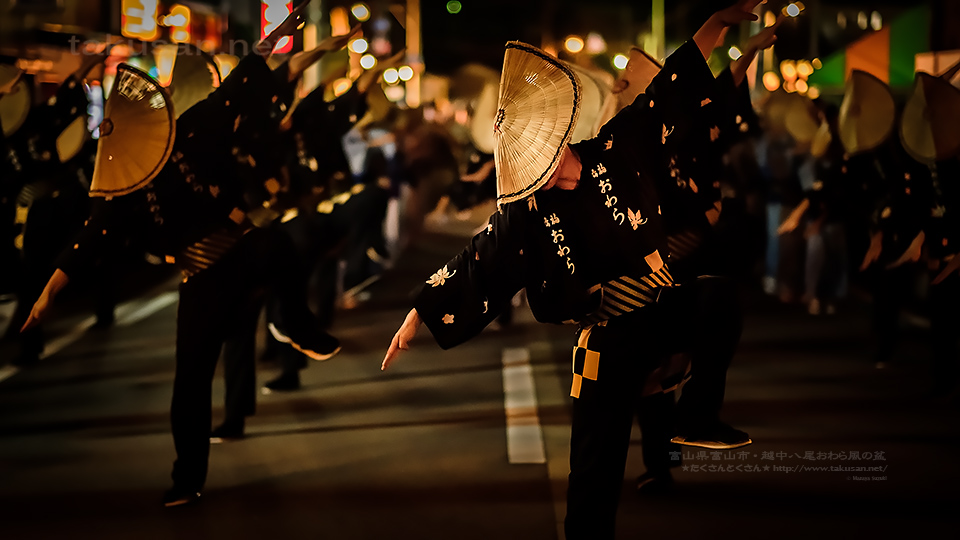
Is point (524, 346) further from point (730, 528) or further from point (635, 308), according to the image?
point (635, 308)

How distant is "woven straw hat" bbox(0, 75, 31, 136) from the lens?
658cm

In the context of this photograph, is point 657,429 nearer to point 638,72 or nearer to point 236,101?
point 638,72

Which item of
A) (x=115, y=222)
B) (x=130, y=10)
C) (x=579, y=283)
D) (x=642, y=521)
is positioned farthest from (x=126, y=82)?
(x=130, y=10)

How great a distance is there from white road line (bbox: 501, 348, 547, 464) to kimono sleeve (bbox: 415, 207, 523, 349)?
1.77 m

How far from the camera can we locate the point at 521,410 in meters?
5.79

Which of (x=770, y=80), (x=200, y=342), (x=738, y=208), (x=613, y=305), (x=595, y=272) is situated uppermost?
(x=770, y=80)

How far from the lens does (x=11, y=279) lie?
697 centimetres

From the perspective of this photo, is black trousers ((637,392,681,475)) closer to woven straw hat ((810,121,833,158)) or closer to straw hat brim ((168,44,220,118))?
straw hat brim ((168,44,220,118))

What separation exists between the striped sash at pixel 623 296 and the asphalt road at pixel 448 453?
1146 mm

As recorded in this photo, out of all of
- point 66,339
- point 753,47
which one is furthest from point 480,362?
point 753,47

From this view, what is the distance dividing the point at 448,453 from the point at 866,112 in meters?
3.37

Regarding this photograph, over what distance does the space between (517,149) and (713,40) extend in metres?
0.86

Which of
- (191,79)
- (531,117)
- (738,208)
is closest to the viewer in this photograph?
(531,117)

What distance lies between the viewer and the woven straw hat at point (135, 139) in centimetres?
385
